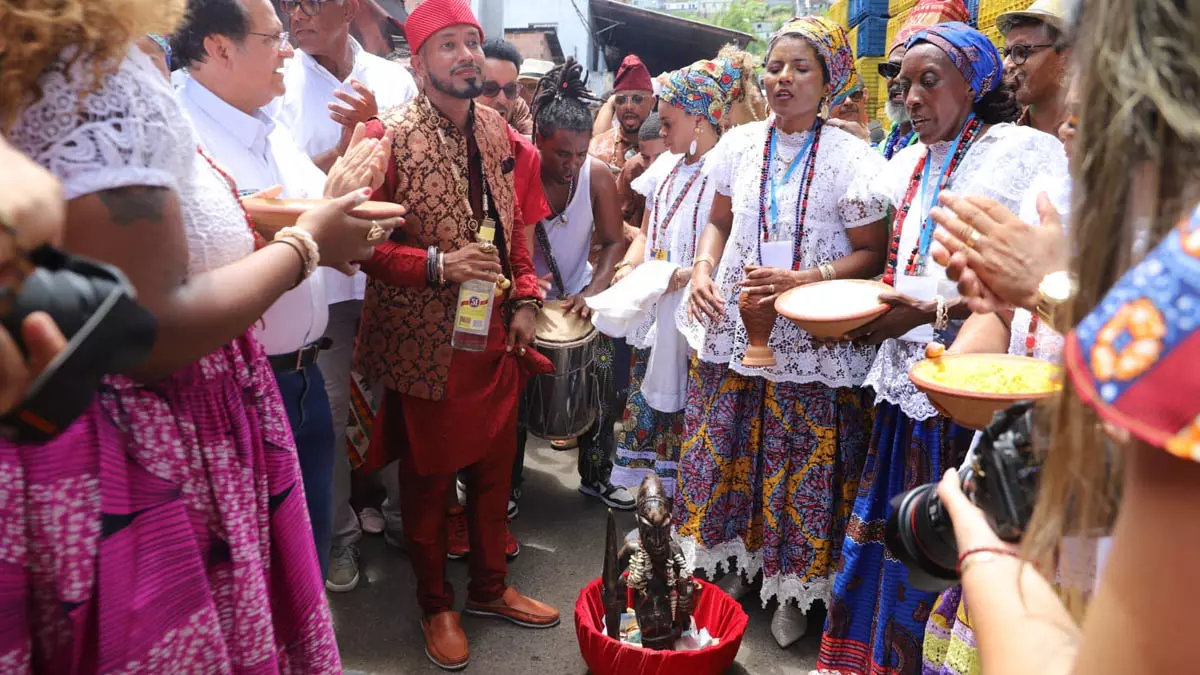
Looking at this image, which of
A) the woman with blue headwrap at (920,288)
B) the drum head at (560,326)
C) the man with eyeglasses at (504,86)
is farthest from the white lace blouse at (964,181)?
the man with eyeglasses at (504,86)

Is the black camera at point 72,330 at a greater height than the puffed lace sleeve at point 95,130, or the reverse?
the puffed lace sleeve at point 95,130

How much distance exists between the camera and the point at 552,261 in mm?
4105

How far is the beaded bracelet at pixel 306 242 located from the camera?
150cm

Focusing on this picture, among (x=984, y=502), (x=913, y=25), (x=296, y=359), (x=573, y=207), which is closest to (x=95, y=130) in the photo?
(x=296, y=359)

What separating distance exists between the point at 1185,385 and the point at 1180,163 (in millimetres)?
218

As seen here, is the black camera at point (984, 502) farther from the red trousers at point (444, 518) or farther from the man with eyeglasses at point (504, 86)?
the man with eyeglasses at point (504, 86)

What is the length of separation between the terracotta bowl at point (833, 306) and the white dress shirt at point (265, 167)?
1359 mm

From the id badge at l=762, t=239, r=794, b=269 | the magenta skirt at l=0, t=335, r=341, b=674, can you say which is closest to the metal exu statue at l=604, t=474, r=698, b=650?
the id badge at l=762, t=239, r=794, b=269

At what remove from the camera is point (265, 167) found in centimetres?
238

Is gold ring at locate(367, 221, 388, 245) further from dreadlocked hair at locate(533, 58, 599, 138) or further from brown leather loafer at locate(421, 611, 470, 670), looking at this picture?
dreadlocked hair at locate(533, 58, 599, 138)

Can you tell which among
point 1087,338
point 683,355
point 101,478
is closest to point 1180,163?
point 1087,338

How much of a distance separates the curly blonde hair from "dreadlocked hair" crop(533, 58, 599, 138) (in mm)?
3015

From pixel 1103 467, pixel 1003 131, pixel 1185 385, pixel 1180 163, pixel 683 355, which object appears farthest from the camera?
pixel 683 355

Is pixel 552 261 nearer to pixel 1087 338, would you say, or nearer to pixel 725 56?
pixel 725 56
